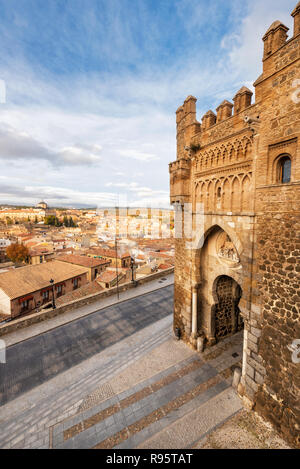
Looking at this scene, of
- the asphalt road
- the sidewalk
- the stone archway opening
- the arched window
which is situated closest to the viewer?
the arched window

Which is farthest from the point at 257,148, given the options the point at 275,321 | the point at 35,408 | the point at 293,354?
the point at 35,408

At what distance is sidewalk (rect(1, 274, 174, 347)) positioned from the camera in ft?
30.0

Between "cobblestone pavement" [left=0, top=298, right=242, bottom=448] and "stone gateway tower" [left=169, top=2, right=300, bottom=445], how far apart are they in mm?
1313

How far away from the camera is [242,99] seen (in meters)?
5.38

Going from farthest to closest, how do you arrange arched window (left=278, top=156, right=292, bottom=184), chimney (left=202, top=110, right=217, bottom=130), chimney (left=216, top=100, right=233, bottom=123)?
chimney (left=202, top=110, right=217, bottom=130) < chimney (left=216, top=100, right=233, bottom=123) < arched window (left=278, top=156, right=292, bottom=184)

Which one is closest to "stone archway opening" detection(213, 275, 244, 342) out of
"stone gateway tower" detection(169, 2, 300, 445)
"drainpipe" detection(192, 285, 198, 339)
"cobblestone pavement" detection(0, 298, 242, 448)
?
"stone gateway tower" detection(169, 2, 300, 445)

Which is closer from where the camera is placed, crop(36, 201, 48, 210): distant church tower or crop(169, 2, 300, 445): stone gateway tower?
crop(169, 2, 300, 445): stone gateway tower

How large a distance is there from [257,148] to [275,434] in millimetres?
6952

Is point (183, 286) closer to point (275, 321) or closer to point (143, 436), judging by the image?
point (275, 321)

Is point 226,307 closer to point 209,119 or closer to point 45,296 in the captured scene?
point 209,119

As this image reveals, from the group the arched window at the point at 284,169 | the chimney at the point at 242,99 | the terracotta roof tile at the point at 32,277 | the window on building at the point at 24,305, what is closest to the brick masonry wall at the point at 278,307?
the arched window at the point at 284,169

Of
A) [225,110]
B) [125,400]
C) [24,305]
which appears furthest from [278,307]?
[24,305]

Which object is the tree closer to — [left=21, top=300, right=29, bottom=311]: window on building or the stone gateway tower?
[left=21, top=300, right=29, bottom=311]: window on building

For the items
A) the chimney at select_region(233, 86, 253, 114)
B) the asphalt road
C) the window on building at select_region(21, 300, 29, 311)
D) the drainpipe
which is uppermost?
the chimney at select_region(233, 86, 253, 114)
